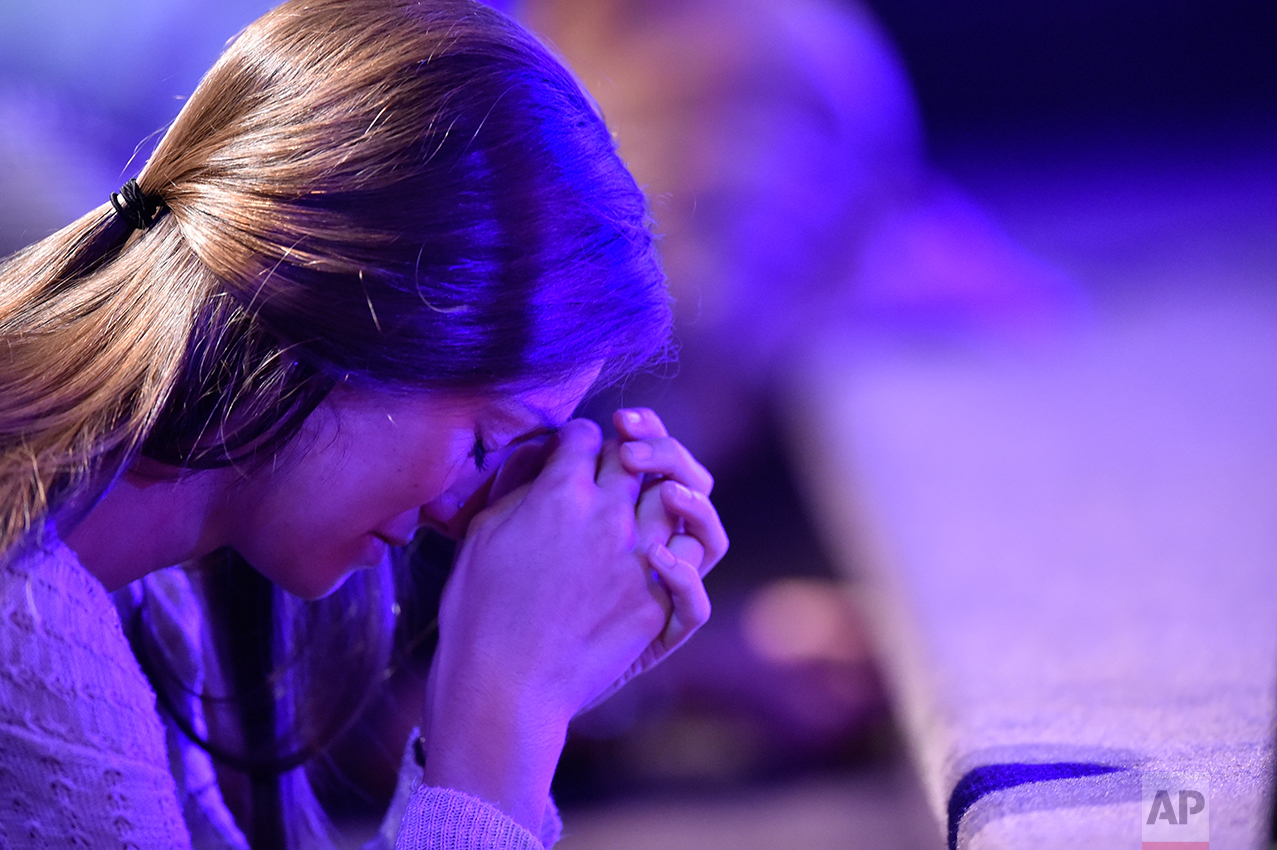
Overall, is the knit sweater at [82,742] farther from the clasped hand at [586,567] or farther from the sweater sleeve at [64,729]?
the clasped hand at [586,567]

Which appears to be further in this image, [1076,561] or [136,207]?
[1076,561]

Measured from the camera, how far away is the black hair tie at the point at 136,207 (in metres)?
0.69

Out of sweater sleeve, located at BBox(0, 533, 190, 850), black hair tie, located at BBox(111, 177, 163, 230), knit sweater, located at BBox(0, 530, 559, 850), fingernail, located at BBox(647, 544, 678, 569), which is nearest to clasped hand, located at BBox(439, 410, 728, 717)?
fingernail, located at BBox(647, 544, 678, 569)

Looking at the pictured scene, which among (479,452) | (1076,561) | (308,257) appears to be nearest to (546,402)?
(479,452)

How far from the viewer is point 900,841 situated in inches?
53.4

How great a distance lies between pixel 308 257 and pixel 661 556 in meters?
0.34

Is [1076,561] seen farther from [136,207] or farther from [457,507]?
[136,207]

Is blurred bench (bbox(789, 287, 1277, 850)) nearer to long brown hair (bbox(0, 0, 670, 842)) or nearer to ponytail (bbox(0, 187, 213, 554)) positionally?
long brown hair (bbox(0, 0, 670, 842))

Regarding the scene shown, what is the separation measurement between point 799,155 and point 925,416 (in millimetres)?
622

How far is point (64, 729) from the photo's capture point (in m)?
0.58

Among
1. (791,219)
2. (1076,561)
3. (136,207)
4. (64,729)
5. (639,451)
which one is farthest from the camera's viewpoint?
(791,219)

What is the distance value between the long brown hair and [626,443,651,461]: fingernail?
0.13 meters

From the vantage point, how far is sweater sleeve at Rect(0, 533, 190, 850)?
0.57 m

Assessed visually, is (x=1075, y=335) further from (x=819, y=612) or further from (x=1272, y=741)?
(x=1272, y=741)
